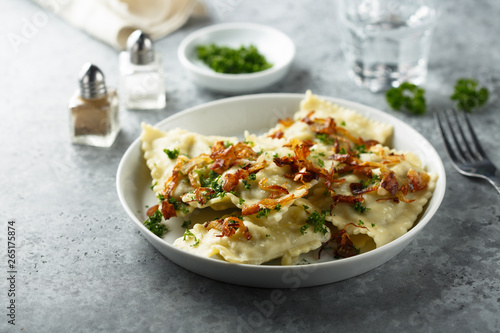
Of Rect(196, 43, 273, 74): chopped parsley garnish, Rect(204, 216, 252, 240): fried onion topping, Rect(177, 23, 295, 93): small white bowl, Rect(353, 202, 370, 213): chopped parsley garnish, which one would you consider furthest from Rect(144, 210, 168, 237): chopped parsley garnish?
Rect(196, 43, 273, 74): chopped parsley garnish

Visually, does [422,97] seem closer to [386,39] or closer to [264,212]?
[386,39]

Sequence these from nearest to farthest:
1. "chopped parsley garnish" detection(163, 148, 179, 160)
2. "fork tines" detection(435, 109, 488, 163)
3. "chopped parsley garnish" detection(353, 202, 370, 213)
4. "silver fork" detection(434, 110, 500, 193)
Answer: "chopped parsley garnish" detection(353, 202, 370, 213) → "chopped parsley garnish" detection(163, 148, 179, 160) → "silver fork" detection(434, 110, 500, 193) → "fork tines" detection(435, 109, 488, 163)

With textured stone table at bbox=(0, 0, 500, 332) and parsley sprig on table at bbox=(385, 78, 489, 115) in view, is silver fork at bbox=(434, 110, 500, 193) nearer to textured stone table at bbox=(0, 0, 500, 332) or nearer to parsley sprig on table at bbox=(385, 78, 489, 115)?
textured stone table at bbox=(0, 0, 500, 332)

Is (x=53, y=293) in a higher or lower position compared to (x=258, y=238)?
lower

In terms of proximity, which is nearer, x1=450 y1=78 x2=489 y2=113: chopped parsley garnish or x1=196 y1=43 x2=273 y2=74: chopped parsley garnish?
x1=450 y1=78 x2=489 y2=113: chopped parsley garnish

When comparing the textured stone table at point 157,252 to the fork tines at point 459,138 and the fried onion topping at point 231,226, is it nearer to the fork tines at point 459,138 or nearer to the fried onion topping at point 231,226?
the fork tines at point 459,138

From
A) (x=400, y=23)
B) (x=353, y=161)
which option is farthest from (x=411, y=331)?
(x=400, y=23)

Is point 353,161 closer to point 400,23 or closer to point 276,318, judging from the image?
point 276,318
